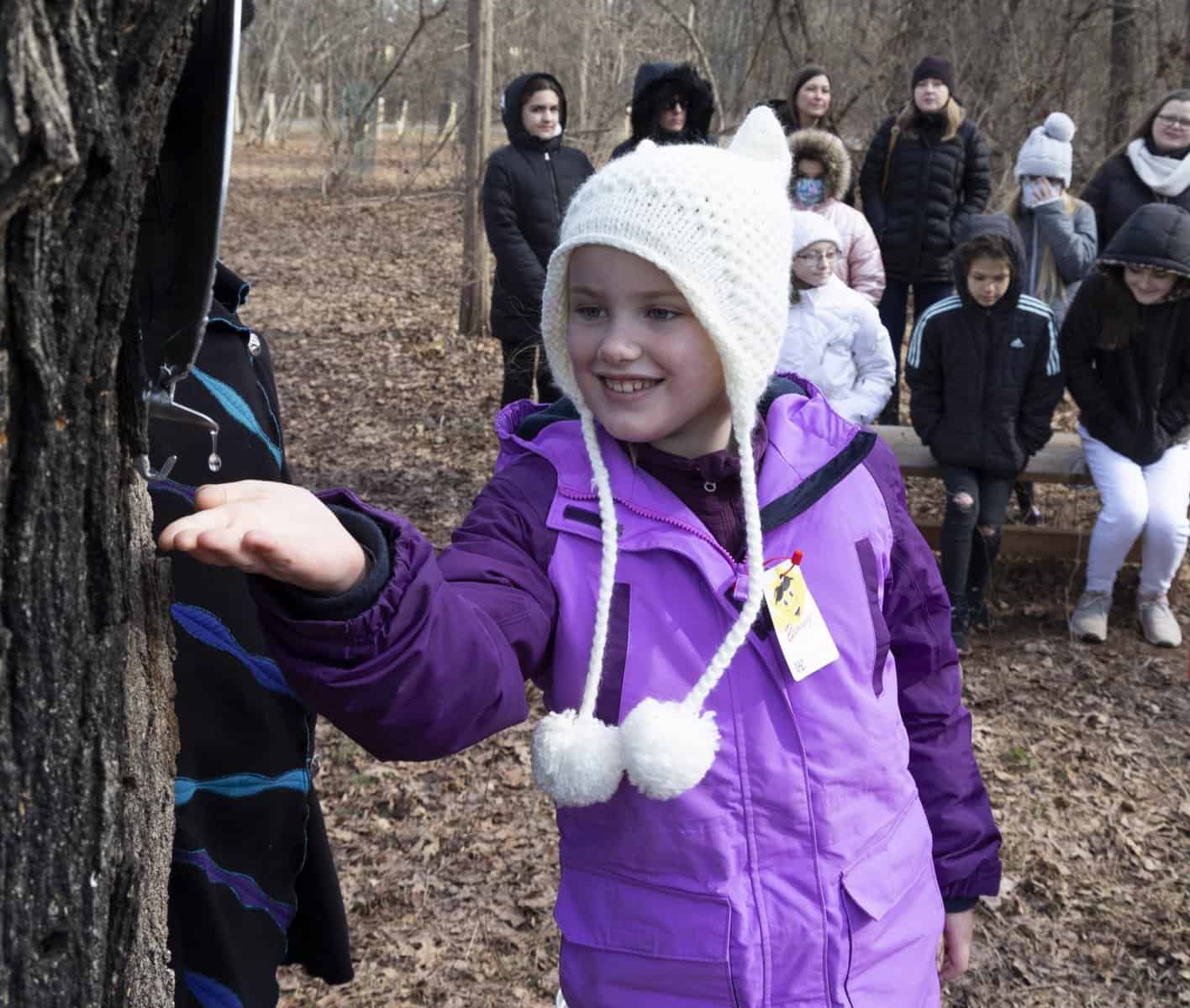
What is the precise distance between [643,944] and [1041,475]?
4.47 m

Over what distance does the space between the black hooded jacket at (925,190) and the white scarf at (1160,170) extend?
789 millimetres

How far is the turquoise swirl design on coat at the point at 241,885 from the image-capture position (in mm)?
1486

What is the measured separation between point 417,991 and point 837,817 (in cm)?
208

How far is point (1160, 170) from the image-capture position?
242 inches

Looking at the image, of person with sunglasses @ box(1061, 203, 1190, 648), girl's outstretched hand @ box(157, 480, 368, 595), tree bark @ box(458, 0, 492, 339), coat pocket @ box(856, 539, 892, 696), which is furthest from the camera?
tree bark @ box(458, 0, 492, 339)

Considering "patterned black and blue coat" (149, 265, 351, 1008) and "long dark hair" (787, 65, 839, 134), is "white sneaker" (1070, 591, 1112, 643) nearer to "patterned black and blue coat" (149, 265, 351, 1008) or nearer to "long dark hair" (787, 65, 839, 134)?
"long dark hair" (787, 65, 839, 134)

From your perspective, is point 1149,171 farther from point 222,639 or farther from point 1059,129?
point 222,639

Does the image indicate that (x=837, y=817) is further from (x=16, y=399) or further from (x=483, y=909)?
(x=483, y=909)

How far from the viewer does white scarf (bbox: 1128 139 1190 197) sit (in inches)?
239

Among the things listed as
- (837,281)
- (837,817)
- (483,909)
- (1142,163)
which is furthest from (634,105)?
(837,817)

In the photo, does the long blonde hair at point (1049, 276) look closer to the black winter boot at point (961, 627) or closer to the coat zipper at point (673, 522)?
the black winter boot at point (961, 627)

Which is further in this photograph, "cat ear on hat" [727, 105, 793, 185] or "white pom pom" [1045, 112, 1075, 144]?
"white pom pom" [1045, 112, 1075, 144]

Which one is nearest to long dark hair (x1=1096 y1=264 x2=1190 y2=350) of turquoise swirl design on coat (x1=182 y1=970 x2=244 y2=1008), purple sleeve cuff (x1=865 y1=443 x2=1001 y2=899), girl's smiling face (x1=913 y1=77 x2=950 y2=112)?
girl's smiling face (x1=913 y1=77 x2=950 y2=112)

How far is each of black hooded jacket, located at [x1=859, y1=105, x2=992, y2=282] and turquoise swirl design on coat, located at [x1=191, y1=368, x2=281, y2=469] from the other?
5.59 meters
